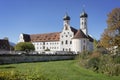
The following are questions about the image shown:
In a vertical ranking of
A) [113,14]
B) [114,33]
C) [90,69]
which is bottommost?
[90,69]

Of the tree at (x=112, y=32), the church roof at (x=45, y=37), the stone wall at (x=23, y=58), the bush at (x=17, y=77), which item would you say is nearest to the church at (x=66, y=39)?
the church roof at (x=45, y=37)

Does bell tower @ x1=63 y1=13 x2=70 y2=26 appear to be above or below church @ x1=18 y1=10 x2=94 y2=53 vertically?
above

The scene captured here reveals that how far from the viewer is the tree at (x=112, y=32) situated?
4241 centimetres

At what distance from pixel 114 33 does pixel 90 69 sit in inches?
796

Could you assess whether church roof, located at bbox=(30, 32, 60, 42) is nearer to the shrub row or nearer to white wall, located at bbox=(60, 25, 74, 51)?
white wall, located at bbox=(60, 25, 74, 51)

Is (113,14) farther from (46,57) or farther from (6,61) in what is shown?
(6,61)

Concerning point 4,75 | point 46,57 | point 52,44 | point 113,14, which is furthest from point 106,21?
point 52,44

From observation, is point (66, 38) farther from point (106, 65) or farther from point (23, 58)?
point (106, 65)

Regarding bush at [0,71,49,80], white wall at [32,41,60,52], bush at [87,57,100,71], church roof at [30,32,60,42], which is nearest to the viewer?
bush at [0,71,49,80]

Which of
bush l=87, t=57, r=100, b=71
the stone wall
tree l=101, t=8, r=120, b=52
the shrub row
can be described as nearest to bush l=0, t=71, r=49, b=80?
the shrub row

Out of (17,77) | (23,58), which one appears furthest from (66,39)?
(17,77)

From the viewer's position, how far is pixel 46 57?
47.8 m

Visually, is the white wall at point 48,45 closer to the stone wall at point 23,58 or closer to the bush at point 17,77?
the stone wall at point 23,58

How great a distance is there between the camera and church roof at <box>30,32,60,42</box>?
321 feet
